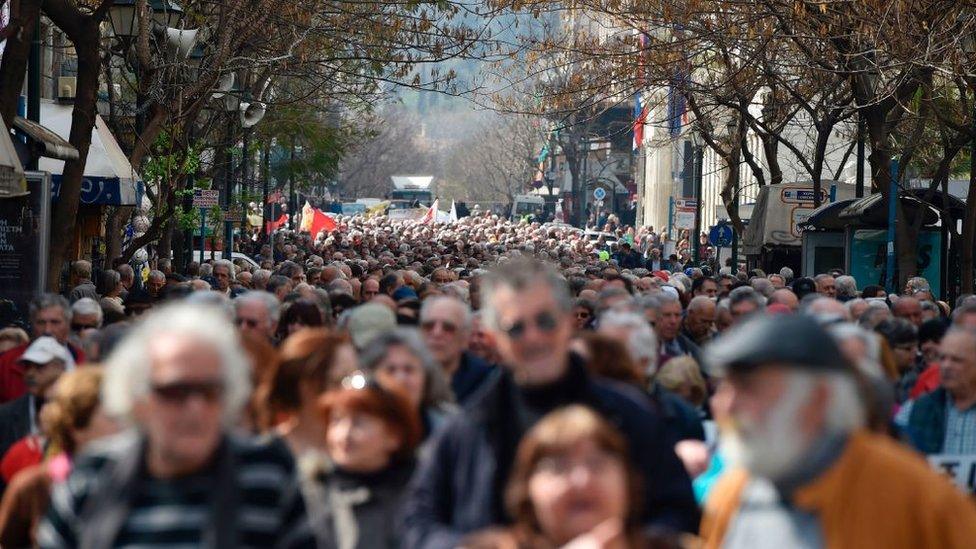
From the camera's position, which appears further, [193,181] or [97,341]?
[193,181]

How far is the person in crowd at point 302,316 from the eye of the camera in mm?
10742

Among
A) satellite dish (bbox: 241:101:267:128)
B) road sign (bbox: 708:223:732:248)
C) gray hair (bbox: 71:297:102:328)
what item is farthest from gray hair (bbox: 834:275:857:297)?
road sign (bbox: 708:223:732:248)

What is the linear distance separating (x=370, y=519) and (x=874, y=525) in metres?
1.73

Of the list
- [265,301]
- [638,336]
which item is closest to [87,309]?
[265,301]

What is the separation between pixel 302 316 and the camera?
10.8 metres

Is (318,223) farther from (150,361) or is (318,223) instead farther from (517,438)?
(150,361)

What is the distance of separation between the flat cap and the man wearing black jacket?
0.93 meters

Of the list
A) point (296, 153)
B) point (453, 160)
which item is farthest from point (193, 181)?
point (453, 160)

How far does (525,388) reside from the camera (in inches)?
197

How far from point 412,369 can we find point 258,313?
4.30 meters

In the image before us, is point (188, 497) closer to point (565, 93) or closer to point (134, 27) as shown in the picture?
point (134, 27)

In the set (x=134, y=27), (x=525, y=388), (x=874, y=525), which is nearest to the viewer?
(x=874, y=525)

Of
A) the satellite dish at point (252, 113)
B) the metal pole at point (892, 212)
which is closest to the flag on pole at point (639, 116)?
the metal pole at point (892, 212)

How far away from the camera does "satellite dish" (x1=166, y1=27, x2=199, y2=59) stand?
21.0 meters
